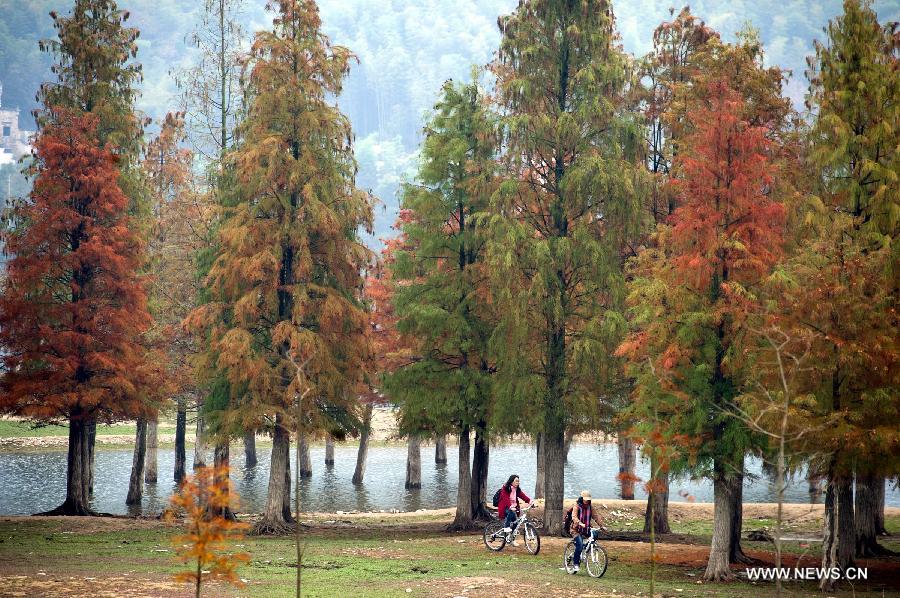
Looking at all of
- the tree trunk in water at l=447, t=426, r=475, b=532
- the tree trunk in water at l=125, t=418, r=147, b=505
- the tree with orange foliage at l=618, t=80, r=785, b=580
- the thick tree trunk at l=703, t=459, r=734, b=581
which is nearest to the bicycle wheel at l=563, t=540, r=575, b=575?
the thick tree trunk at l=703, t=459, r=734, b=581

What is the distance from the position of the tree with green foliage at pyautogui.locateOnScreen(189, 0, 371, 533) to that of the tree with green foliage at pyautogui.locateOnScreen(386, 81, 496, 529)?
5.81ft

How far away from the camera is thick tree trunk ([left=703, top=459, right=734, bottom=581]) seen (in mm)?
20797

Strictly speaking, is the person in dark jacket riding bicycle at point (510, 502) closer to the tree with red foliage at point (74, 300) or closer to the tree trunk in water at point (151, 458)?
the tree with red foliage at point (74, 300)

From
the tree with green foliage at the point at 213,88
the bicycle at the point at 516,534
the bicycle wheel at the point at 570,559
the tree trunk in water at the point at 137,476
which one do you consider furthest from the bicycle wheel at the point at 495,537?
the tree trunk in water at the point at 137,476

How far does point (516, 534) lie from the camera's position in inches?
917

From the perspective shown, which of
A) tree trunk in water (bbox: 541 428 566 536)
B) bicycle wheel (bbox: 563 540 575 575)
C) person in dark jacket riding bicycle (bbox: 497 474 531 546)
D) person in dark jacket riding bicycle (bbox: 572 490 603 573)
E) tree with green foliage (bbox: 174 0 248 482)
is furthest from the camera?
tree with green foliage (bbox: 174 0 248 482)

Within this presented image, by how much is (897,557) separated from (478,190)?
50.7ft

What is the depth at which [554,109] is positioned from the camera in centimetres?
2806

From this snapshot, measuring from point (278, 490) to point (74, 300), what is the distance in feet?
30.9

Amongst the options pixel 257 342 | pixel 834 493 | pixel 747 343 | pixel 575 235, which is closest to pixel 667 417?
pixel 747 343

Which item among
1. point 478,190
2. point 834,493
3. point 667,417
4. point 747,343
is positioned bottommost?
point 834,493

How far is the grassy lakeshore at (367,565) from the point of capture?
670 inches

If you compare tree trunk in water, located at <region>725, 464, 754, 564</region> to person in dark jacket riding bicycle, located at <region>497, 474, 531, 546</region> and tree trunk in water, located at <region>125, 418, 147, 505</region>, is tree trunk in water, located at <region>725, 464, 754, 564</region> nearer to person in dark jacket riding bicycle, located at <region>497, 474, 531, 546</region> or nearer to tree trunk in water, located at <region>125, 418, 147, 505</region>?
person in dark jacket riding bicycle, located at <region>497, 474, 531, 546</region>

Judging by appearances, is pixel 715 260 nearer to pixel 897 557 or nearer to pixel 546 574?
pixel 546 574
